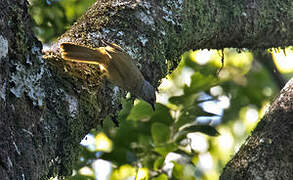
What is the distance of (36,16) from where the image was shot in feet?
11.3

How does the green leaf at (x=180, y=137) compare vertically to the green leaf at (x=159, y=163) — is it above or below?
above

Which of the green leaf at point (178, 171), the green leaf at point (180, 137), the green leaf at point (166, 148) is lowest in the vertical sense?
the green leaf at point (178, 171)

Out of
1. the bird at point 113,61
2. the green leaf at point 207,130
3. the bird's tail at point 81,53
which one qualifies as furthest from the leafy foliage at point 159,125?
the bird's tail at point 81,53

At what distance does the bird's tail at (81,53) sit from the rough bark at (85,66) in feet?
0.11

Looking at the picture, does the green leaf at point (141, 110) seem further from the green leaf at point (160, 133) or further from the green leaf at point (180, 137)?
the green leaf at point (180, 137)

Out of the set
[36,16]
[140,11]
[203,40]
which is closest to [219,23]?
[203,40]

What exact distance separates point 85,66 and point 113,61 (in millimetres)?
234

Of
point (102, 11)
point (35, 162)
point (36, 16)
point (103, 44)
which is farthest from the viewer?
point (36, 16)

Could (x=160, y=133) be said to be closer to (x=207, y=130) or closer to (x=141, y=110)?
(x=141, y=110)

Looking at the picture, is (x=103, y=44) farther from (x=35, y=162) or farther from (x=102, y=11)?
(x=35, y=162)

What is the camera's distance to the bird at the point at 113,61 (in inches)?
70.9

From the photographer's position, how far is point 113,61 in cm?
210

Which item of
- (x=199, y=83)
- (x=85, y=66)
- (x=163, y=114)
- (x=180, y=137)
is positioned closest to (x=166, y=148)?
(x=180, y=137)

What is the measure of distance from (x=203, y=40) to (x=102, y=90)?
2.31ft
